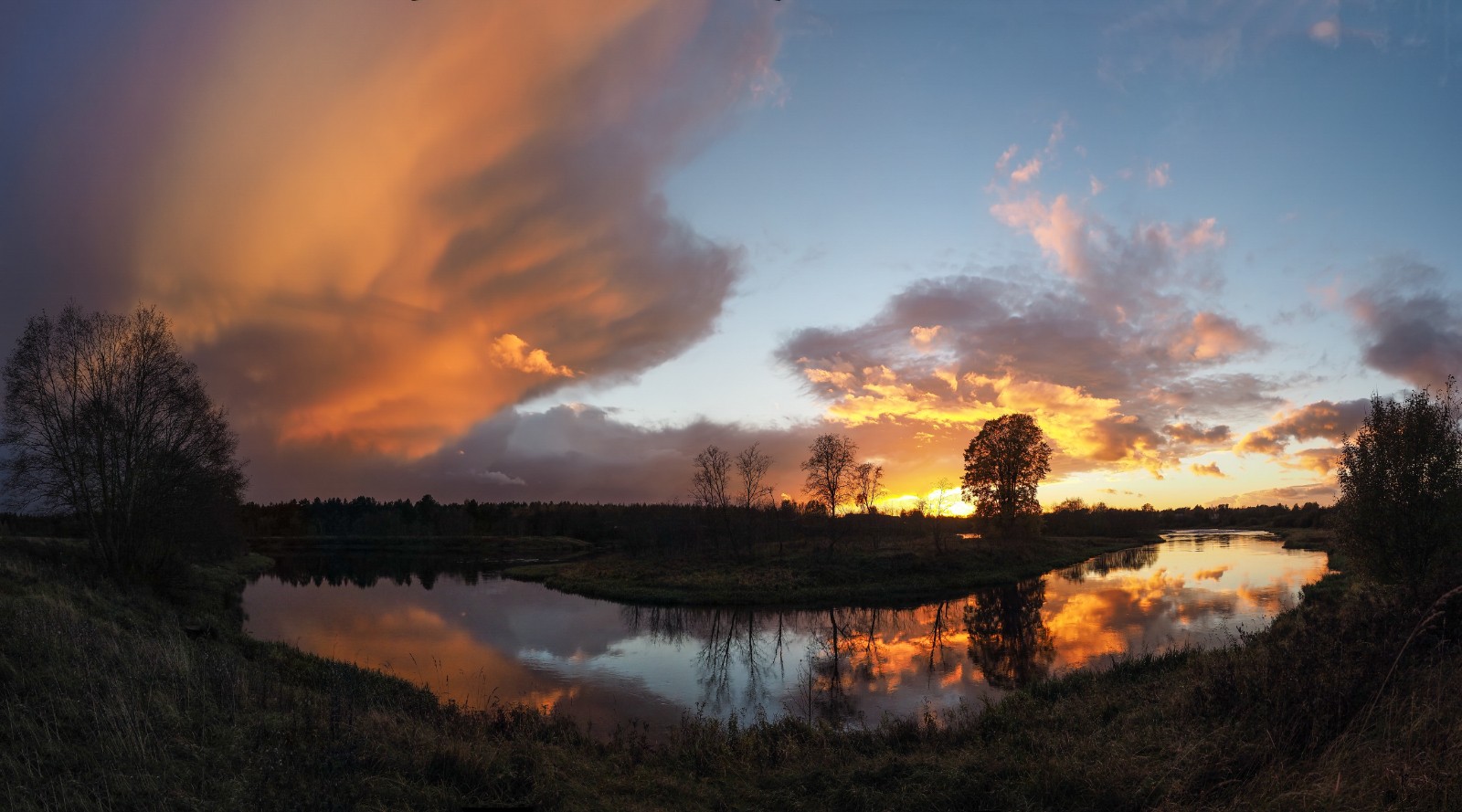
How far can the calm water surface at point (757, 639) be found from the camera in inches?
763

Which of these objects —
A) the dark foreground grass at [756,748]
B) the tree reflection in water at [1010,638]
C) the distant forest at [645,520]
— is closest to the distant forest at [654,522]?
the distant forest at [645,520]

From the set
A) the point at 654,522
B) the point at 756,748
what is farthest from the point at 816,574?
the point at 654,522

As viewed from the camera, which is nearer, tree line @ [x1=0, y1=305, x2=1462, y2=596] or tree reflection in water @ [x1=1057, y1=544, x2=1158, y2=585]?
tree line @ [x1=0, y1=305, x2=1462, y2=596]

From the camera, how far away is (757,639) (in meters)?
28.5

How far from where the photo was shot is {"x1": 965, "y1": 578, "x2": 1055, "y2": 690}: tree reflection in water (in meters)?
20.6

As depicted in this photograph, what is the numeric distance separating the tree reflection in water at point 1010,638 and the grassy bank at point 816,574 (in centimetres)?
416

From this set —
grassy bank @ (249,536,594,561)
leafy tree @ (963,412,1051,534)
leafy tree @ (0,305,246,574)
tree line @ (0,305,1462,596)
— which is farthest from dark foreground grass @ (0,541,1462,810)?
grassy bank @ (249,536,594,561)

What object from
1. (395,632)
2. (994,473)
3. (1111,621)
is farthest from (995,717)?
(994,473)

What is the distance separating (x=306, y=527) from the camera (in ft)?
541

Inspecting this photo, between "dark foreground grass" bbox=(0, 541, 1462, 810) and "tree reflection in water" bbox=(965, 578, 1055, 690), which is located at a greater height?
"dark foreground grass" bbox=(0, 541, 1462, 810)

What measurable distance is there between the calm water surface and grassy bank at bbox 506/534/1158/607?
2.53 metres

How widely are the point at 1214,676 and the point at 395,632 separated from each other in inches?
1278

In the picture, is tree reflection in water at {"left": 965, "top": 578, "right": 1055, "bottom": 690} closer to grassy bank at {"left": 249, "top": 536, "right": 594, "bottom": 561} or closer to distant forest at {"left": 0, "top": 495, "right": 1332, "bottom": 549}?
distant forest at {"left": 0, "top": 495, "right": 1332, "bottom": 549}

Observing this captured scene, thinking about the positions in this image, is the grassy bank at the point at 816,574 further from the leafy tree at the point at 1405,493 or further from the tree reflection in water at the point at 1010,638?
the leafy tree at the point at 1405,493
